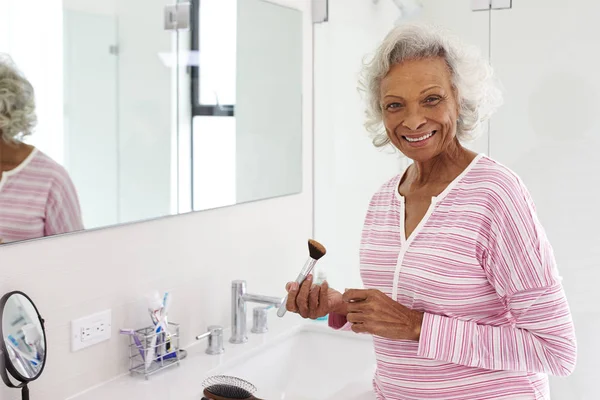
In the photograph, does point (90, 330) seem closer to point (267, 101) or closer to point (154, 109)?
point (154, 109)

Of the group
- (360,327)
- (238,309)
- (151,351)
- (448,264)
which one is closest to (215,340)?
(238,309)

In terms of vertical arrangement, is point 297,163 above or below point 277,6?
below

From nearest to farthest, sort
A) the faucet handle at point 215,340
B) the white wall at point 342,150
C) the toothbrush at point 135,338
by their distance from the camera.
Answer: the toothbrush at point 135,338 → the faucet handle at point 215,340 → the white wall at point 342,150

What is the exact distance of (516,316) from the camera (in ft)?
3.54

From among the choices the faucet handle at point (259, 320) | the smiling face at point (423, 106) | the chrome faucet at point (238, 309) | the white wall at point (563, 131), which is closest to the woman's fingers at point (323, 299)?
the smiling face at point (423, 106)

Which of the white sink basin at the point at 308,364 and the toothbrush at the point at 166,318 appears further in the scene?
the white sink basin at the point at 308,364

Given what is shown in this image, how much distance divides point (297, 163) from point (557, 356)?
1.24 m

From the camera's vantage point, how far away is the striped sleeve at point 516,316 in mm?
1050

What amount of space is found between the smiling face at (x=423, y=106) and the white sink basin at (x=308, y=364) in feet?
2.25

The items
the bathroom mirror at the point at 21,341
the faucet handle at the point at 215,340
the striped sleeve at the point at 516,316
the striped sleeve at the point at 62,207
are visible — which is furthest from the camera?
the faucet handle at the point at 215,340

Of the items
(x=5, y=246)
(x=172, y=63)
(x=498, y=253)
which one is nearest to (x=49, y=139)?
(x=5, y=246)

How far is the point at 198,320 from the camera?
173cm

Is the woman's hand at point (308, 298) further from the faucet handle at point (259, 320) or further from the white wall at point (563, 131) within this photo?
the white wall at point (563, 131)

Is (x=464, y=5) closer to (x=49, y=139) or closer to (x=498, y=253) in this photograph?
(x=498, y=253)
